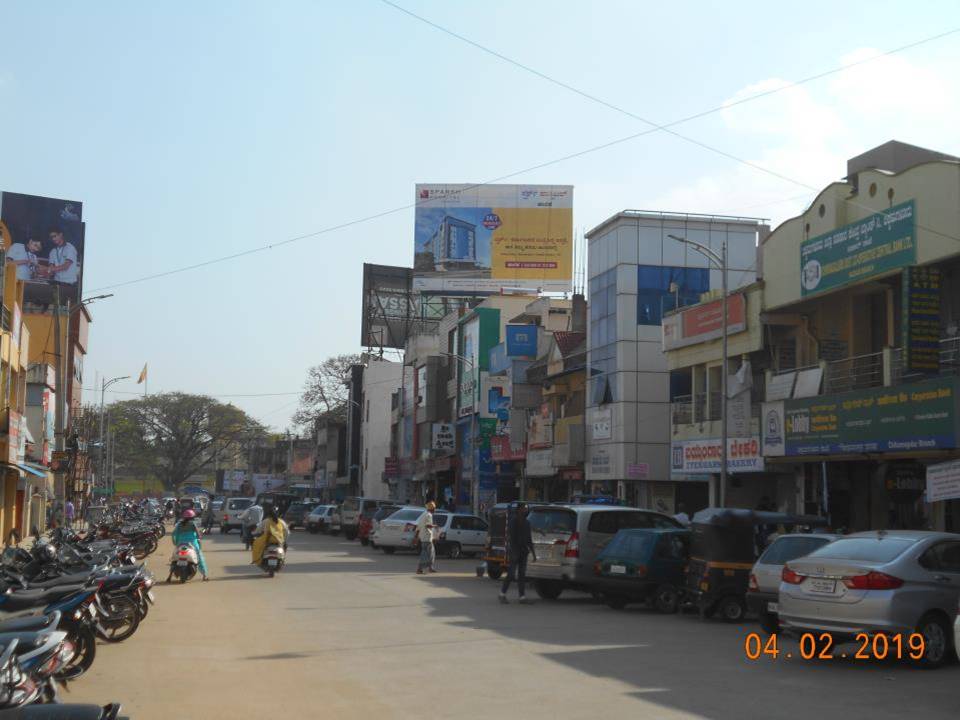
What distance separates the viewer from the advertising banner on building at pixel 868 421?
2302cm

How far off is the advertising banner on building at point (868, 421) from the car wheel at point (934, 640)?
1080cm

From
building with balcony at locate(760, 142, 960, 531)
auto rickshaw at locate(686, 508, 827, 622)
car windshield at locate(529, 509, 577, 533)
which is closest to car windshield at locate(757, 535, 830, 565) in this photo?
auto rickshaw at locate(686, 508, 827, 622)

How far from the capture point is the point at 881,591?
1227cm

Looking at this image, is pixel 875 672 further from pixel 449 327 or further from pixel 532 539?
pixel 449 327

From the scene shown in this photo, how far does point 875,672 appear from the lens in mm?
12180

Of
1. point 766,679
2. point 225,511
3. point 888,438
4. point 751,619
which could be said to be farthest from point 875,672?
point 225,511

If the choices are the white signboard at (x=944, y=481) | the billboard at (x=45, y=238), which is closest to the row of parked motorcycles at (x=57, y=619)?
the white signboard at (x=944, y=481)

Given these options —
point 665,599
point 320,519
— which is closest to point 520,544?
point 665,599

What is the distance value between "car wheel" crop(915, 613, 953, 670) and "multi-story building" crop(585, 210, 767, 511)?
92.7 ft

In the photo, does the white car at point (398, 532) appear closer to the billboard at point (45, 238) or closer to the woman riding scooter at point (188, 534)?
the woman riding scooter at point (188, 534)

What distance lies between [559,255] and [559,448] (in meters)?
20.8

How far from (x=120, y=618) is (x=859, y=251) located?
19.6m

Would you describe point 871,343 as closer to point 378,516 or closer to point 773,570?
point 773,570

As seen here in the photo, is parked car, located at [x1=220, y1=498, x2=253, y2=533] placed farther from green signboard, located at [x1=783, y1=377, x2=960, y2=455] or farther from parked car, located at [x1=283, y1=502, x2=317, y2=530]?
green signboard, located at [x1=783, y1=377, x2=960, y2=455]
